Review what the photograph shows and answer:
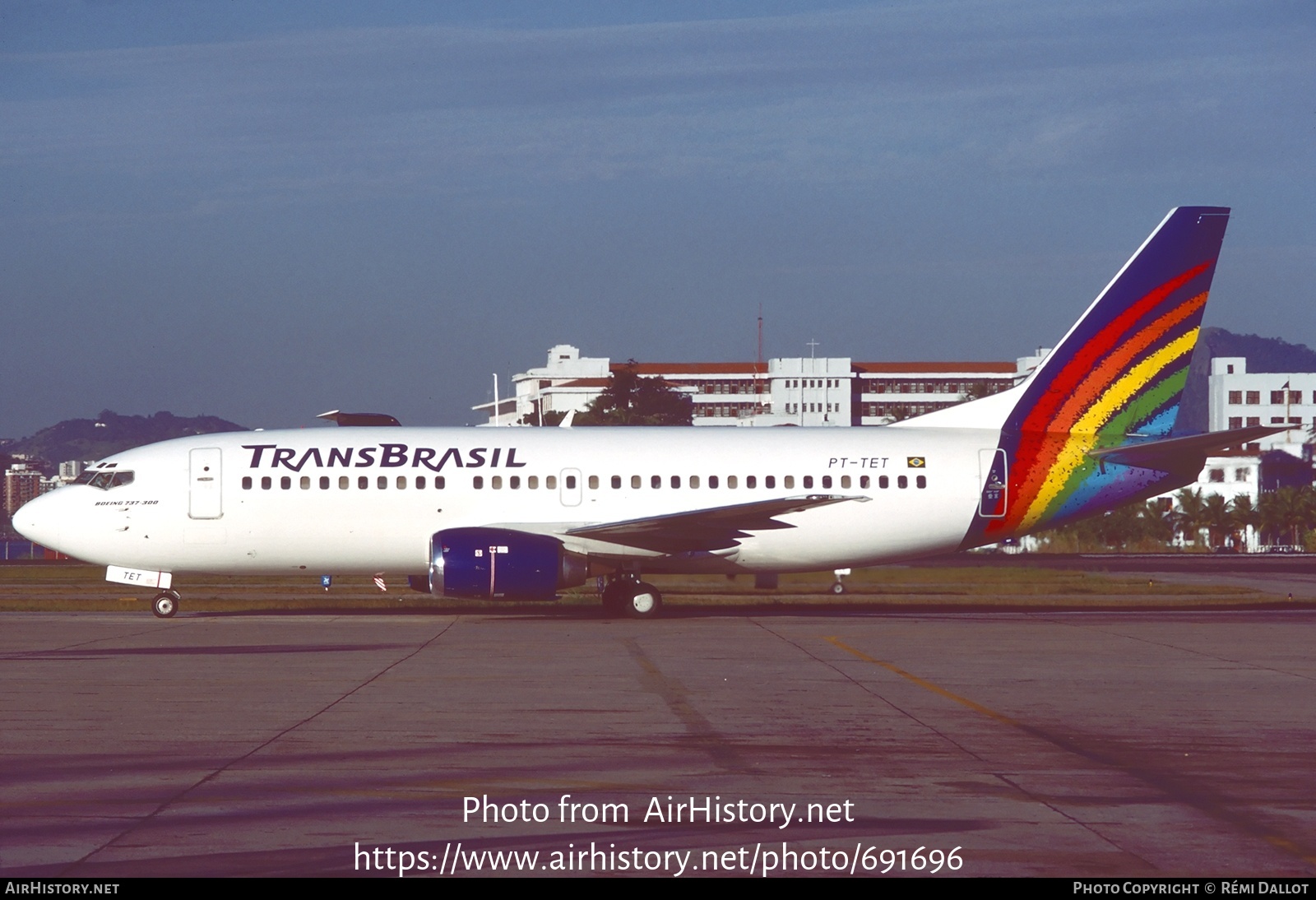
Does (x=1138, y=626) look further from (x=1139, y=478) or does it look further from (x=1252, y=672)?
(x=1252, y=672)

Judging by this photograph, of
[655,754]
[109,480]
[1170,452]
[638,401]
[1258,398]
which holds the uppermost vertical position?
[1258,398]

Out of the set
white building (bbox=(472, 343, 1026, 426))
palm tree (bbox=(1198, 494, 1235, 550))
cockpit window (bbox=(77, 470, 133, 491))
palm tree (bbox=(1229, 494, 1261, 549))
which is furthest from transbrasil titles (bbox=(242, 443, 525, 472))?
white building (bbox=(472, 343, 1026, 426))

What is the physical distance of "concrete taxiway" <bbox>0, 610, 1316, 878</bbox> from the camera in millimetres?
8719

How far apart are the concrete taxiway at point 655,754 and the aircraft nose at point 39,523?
6.10m

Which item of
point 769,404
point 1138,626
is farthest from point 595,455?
point 769,404

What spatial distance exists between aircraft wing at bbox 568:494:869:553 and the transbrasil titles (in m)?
2.23

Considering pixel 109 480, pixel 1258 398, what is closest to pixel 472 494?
pixel 109 480

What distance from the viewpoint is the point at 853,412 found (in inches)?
7466

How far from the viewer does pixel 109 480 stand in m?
29.4

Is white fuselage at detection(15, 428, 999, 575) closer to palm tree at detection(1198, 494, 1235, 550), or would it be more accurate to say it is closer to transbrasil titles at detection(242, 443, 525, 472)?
transbrasil titles at detection(242, 443, 525, 472)

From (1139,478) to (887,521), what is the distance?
5.10 metres

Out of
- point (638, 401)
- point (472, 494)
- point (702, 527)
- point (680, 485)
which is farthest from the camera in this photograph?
point (638, 401)

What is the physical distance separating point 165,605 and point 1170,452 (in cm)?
1997

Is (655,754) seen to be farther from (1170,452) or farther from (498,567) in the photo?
(1170,452)
